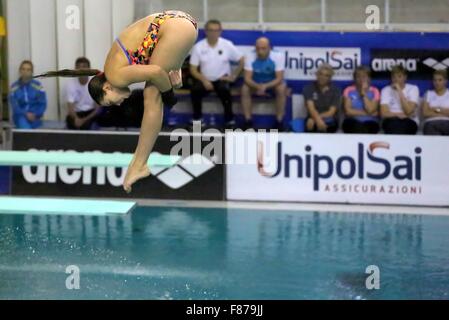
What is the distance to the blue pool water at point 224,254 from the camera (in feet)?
22.0

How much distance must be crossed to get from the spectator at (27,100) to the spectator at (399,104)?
13.4ft

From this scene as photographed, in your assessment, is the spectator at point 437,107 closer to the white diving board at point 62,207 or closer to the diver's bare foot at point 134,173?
the white diving board at point 62,207

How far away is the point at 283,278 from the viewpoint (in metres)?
7.01

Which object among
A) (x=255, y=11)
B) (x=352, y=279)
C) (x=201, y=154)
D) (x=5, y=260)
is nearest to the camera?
(x=352, y=279)

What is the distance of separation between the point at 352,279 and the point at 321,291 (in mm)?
405

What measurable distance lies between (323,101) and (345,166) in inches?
32.1

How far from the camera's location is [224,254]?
25.2ft

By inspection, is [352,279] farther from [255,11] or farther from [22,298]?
[255,11]

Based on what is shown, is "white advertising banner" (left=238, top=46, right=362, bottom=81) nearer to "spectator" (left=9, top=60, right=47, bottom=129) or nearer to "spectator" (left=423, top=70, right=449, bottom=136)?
"spectator" (left=423, top=70, right=449, bottom=136)

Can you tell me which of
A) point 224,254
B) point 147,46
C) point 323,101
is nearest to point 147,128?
point 147,46

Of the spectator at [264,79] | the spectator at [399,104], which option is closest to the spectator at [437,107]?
the spectator at [399,104]

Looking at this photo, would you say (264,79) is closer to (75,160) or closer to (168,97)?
(75,160)

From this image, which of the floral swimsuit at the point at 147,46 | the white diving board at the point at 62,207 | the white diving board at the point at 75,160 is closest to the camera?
the floral swimsuit at the point at 147,46

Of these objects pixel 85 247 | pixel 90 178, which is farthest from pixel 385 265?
pixel 90 178
